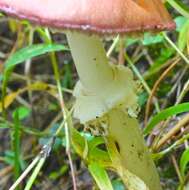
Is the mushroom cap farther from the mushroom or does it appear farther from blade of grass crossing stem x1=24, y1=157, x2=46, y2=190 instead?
blade of grass crossing stem x1=24, y1=157, x2=46, y2=190

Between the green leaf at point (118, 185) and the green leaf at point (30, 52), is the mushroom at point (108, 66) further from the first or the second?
the green leaf at point (30, 52)

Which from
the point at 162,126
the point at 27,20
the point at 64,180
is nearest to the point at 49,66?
the point at 64,180

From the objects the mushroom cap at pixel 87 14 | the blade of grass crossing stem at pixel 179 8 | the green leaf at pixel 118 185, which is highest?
the blade of grass crossing stem at pixel 179 8

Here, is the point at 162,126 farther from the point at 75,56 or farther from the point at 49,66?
the point at 49,66

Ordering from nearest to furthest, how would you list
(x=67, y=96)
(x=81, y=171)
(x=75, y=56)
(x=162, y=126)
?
(x=75, y=56)
(x=162, y=126)
(x=81, y=171)
(x=67, y=96)

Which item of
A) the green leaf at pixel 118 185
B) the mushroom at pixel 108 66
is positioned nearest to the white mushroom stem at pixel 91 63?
the mushroom at pixel 108 66

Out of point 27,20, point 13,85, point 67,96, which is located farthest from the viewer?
point 13,85

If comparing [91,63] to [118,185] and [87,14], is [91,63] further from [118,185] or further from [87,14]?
[118,185]
